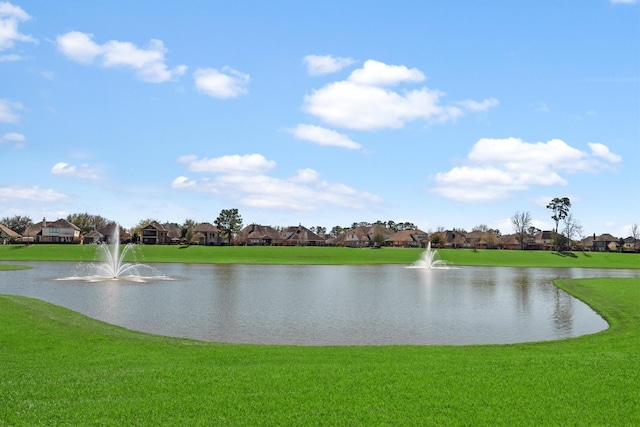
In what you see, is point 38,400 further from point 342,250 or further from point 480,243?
point 480,243

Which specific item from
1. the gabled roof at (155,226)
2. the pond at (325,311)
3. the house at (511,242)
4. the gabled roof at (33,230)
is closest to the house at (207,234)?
the gabled roof at (155,226)

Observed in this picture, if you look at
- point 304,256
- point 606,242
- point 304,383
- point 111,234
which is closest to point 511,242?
point 606,242

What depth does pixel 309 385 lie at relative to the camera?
10.5 metres

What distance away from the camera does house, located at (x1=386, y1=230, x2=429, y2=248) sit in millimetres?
170275

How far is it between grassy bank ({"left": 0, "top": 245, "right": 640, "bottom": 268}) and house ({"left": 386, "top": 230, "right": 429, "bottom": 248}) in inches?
2435

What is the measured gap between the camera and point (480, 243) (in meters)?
164

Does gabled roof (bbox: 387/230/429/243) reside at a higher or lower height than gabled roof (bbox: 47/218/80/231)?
lower

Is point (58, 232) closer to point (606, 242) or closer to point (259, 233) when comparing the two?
point (259, 233)

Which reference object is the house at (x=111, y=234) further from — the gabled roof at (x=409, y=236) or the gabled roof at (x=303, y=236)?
the gabled roof at (x=409, y=236)

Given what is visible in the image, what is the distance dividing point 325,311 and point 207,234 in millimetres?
136647

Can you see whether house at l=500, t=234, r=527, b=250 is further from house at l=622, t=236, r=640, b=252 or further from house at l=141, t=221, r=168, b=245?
house at l=141, t=221, r=168, b=245

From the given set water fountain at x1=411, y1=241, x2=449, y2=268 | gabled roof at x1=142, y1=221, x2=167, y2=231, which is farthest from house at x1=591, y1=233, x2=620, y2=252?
gabled roof at x1=142, y1=221, x2=167, y2=231

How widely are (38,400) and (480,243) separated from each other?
163975mm

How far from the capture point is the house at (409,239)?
170275 mm
